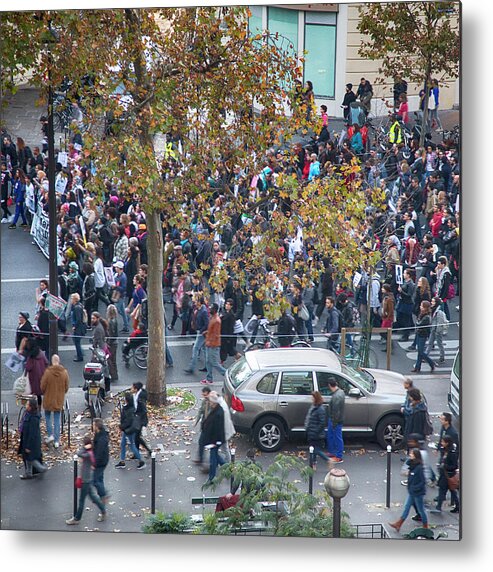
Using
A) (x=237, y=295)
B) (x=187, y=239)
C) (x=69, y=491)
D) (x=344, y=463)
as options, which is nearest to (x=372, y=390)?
(x=344, y=463)

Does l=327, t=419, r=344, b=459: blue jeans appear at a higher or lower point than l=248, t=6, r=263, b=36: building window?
lower

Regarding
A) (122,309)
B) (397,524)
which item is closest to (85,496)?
(122,309)

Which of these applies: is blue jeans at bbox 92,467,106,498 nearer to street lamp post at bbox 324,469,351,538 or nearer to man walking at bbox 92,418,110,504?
man walking at bbox 92,418,110,504

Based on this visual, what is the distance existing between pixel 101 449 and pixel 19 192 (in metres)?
3.07

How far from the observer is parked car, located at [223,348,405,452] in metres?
13.5

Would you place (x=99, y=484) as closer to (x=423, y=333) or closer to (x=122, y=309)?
(x=122, y=309)

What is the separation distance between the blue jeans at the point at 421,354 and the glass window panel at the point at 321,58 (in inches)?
114

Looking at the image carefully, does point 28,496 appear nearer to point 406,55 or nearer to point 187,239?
point 187,239

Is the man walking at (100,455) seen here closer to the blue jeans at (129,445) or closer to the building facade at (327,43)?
the blue jeans at (129,445)

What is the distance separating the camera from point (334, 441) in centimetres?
1349

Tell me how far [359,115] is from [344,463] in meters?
3.87

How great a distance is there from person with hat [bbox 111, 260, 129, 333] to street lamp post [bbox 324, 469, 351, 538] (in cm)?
286

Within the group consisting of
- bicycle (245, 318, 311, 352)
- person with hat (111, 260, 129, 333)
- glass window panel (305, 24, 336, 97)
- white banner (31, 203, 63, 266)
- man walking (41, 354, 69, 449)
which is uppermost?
glass window panel (305, 24, 336, 97)

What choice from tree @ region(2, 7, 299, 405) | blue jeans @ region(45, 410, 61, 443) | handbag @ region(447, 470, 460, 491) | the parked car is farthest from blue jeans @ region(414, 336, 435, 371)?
blue jeans @ region(45, 410, 61, 443)
